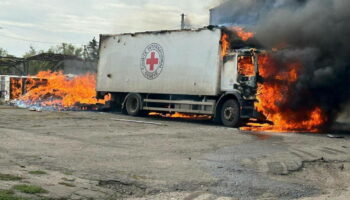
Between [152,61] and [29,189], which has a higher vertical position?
[152,61]

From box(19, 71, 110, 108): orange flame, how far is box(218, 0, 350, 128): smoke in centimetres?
1094

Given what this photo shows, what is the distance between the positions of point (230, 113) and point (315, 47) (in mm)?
3692

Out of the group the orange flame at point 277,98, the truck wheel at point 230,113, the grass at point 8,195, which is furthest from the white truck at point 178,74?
the grass at point 8,195

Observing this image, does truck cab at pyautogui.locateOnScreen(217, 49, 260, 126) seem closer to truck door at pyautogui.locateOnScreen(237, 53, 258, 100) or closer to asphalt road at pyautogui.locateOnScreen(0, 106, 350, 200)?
truck door at pyautogui.locateOnScreen(237, 53, 258, 100)

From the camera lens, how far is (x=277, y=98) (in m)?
15.2

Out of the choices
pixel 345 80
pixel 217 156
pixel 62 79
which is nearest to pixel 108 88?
pixel 62 79

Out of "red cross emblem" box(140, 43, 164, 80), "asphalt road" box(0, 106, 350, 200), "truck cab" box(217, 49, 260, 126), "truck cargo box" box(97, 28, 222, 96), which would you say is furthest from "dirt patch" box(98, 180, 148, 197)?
"red cross emblem" box(140, 43, 164, 80)

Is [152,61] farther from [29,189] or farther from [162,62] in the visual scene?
[29,189]

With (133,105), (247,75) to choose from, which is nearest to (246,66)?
(247,75)

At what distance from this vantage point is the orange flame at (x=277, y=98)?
602 inches

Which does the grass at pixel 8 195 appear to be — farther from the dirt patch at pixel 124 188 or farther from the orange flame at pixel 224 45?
the orange flame at pixel 224 45

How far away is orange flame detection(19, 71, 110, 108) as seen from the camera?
2425 centimetres

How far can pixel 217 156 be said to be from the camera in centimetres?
908

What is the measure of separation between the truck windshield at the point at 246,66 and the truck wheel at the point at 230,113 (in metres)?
1.08
